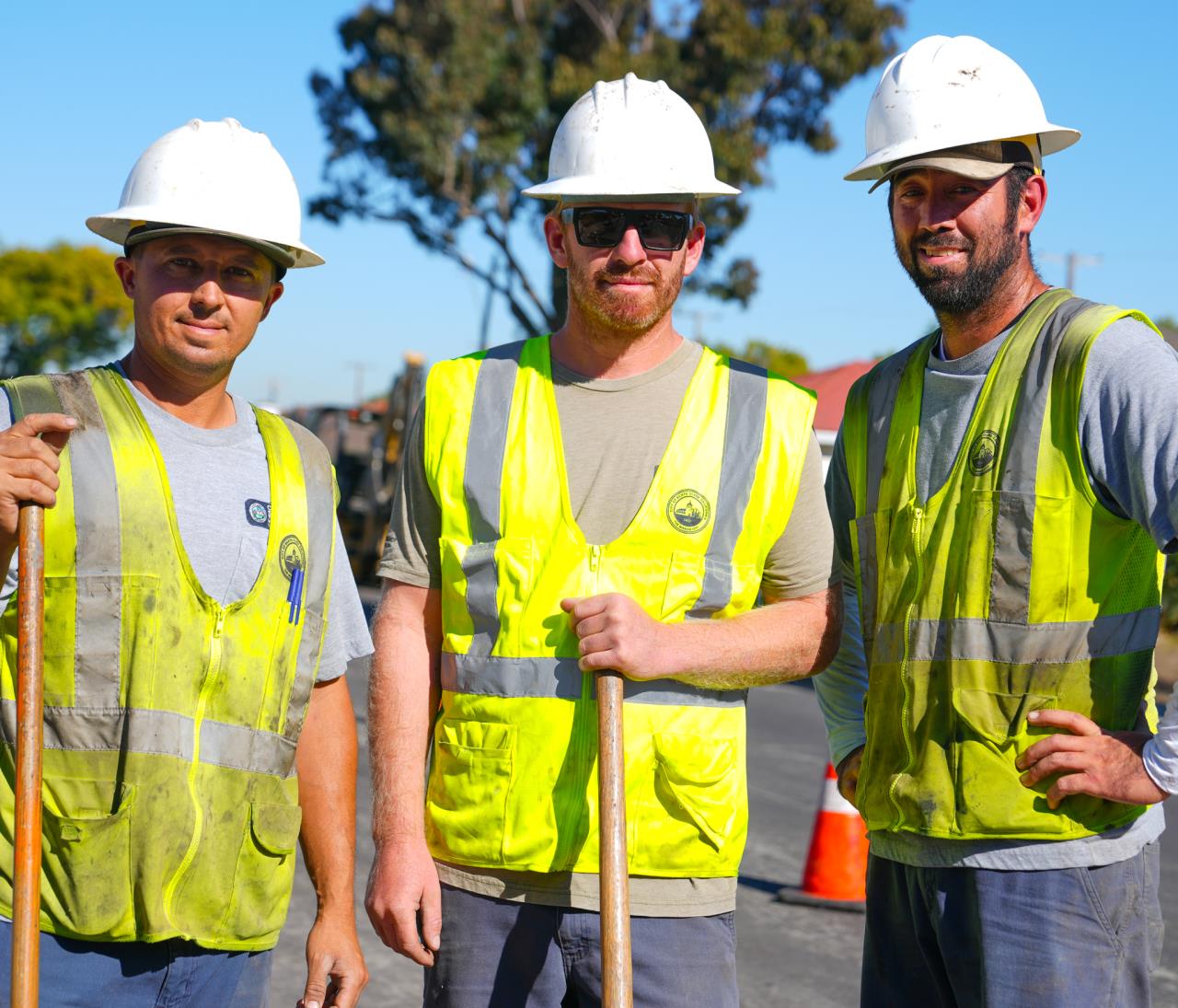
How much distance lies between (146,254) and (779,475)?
4.54 feet

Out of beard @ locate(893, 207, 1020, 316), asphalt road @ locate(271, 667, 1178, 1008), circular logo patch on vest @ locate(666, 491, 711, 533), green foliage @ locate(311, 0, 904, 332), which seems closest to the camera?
circular logo patch on vest @ locate(666, 491, 711, 533)

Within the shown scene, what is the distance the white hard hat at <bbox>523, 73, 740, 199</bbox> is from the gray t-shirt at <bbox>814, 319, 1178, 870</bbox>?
2.20ft

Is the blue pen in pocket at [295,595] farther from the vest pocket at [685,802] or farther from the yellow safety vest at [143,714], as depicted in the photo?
the vest pocket at [685,802]

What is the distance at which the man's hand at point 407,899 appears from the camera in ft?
9.93

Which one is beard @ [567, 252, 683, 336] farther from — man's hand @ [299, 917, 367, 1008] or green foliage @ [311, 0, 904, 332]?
green foliage @ [311, 0, 904, 332]

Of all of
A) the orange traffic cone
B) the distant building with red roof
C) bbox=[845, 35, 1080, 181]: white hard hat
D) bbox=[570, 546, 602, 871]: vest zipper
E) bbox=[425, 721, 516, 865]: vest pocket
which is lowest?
the orange traffic cone

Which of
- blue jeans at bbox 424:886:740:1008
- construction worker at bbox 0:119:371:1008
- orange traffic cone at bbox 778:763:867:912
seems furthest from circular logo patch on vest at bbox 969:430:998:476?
orange traffic cone at bbox 778:763:867:912

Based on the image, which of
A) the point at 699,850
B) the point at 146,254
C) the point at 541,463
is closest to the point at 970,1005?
the point at 699,850

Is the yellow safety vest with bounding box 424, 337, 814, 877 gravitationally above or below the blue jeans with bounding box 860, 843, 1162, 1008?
above

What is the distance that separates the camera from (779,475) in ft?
10.8

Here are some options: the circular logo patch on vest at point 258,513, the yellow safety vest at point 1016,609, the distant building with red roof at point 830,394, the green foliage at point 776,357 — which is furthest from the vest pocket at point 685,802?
the green foliage at point 776,357

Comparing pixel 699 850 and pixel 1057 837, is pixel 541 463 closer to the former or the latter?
pixel 699 850

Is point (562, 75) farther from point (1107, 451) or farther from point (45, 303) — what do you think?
point (45, 303)

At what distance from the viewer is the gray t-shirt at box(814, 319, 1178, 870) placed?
3006 millimetres
